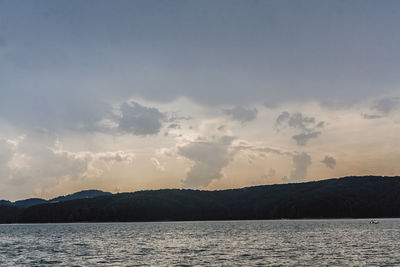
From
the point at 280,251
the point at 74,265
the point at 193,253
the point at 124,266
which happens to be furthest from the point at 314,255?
the point at 74,265

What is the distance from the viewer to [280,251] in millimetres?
98812

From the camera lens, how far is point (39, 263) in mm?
84312

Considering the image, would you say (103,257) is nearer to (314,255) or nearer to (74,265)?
(74,265)

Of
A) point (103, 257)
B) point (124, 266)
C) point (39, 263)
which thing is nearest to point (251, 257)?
point (124, 266)

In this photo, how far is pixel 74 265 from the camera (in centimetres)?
8006

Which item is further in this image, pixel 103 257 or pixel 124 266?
pixel 103 257

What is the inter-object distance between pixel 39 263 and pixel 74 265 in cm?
931

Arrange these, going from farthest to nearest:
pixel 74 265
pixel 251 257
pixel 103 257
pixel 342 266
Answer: pixel 103 257 → pixel 251 257 → pixel 74 265 → pixel 342 266

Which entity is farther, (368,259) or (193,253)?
(193,253)

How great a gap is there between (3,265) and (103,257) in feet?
66.5

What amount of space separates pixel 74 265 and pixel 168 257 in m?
20.1

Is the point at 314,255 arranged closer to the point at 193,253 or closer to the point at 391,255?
the point at 391,255

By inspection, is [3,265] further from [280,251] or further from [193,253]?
[280,251]

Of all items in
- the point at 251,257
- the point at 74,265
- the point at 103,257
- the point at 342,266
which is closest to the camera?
the point at 342,266
